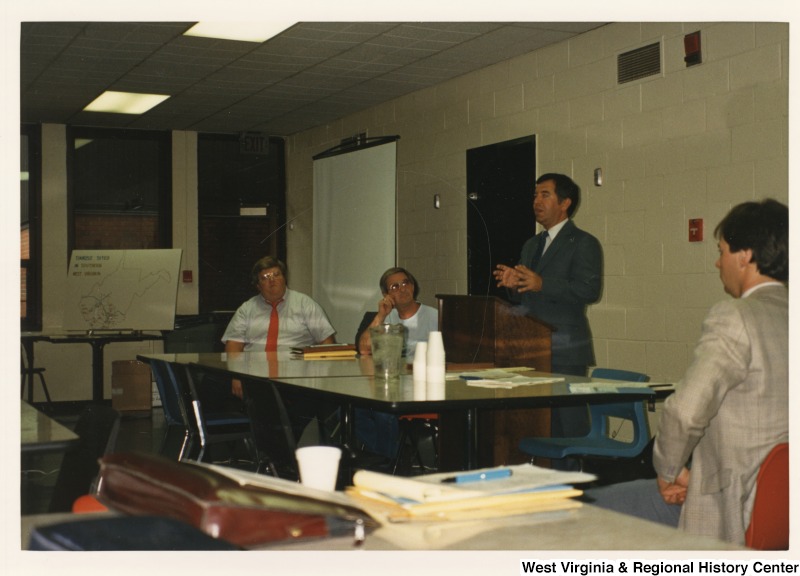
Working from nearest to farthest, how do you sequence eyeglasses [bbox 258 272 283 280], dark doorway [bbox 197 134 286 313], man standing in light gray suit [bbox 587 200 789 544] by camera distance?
man standing in light gray suit [bbox 587 200 789 544]
eyeglasses [bbox 258 272 283 280]
dark doorway [bbox 197 134 286 313]

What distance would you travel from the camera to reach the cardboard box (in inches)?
325

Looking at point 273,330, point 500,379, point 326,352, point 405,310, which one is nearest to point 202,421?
point 326,352

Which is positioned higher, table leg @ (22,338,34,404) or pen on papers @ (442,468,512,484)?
pen on papers @ (442,468,512,484)

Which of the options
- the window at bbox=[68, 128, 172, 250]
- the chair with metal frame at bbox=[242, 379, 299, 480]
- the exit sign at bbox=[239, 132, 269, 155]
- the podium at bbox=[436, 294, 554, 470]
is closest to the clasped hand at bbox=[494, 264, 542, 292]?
the podium at bbox=[436, 294, 554, 470]

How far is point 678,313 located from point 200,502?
13.9ft

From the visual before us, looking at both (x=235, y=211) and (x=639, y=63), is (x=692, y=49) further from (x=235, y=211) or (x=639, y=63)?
(x=235, y=211)

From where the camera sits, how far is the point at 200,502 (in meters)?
1.13

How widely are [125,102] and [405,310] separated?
170 inches

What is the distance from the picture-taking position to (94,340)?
25.1ft

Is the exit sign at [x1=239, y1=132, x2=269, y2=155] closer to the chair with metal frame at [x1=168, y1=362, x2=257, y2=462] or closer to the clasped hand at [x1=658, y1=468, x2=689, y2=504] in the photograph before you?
the chair with metal frame at [x1=168, y1=362, x2=257, y2=462]

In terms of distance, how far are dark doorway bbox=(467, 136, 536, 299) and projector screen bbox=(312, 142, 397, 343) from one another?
0.59m

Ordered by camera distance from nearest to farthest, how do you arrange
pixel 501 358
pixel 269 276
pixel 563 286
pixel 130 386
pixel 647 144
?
pixel 501 358, pixel 563 286, pixel 647 144, pixel 269 276, pixel 130 386

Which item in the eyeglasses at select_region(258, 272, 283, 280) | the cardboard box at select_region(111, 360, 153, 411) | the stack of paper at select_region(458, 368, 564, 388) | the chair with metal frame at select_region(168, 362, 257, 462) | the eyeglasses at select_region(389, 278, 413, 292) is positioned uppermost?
the eyeglasses at select_region(258, 272, 283, 280)
